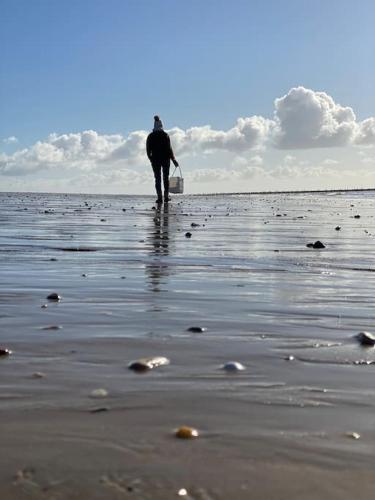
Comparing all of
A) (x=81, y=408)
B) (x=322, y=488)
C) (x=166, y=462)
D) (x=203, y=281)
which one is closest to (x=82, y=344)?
(x=81, y=408)

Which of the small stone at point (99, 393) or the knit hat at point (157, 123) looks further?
the knit hat at point (157, 123)

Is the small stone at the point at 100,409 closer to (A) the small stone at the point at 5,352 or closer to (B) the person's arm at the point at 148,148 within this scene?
(A) the small stone at the point at 5,352

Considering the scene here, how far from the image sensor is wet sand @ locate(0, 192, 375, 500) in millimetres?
1646

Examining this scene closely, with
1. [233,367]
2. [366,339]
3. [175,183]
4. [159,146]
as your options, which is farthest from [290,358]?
[175,183]

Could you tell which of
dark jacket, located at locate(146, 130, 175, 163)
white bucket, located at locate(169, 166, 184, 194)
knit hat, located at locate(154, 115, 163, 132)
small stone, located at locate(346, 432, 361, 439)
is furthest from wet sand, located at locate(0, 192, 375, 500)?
white bucket, located at locate(169, 166, 184, 194)

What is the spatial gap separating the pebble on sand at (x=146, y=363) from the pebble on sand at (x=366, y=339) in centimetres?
99

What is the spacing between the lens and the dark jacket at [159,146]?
68.8 feet

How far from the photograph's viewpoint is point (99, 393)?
2303 mm

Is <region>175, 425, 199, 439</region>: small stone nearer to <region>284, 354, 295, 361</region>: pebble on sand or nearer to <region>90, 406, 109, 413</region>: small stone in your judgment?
<region>90, 406, 109, 413</region>: small stone

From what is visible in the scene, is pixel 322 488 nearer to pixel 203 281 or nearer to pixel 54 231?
pixel 203 281

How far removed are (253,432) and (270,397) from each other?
1.15 ft

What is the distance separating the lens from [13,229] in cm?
1098

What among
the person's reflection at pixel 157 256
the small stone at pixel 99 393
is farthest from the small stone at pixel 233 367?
the person's reflection at pixel 157 256

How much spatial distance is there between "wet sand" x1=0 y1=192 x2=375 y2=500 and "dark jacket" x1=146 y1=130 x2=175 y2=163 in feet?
51.7
